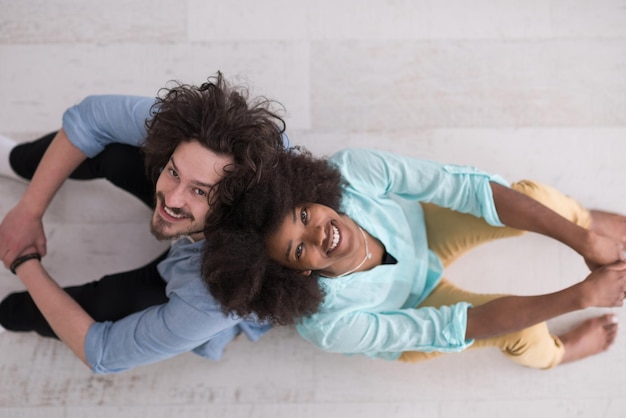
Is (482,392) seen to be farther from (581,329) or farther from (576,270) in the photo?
(576,270)

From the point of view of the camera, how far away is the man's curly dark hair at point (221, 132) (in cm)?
94

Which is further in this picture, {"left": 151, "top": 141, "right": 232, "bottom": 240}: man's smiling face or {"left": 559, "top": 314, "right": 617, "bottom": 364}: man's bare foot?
{"left": 559, "top": 314, "right": 617, "bottom": 364}: man's bare foot

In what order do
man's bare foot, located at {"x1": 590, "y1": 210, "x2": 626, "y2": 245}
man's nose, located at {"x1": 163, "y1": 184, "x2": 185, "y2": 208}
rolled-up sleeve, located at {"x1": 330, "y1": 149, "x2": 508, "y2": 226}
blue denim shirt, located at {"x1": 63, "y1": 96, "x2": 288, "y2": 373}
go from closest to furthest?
man's nose, located at {"x1": 163, "y1": 184, "x2": 185, "y2": 208}, blue denim shirt, located at {"x1": 63, "y1": 96, "x2": 288, "y2": 373}, rolled-up sleeve, located at {"x1": 330, "y1": 149, "x2": 508, "y2": 226}, man's bare foot, located at {"x1": 590, "y1": 210, "x2": 626, "y2": 245}

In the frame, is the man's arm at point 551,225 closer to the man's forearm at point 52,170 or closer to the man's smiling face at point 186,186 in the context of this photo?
the man's smiling face at point 186,186

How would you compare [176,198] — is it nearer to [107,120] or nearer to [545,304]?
[107,120]

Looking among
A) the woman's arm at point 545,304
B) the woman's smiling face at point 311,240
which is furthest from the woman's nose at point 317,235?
the woman's arm at point 545,304

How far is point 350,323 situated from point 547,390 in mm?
630

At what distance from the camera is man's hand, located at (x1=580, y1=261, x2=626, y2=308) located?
104 cm

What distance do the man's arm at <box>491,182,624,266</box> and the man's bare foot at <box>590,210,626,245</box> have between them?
216mm

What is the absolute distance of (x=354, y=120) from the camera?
1.41 metres

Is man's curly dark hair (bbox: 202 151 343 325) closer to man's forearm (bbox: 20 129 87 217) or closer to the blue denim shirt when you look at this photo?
the blue denim shirt

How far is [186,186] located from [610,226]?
1.06 meters

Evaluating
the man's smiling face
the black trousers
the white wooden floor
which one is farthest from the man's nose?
the white wooden floor

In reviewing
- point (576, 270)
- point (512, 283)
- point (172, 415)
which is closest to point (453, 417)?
point (512, 283)
